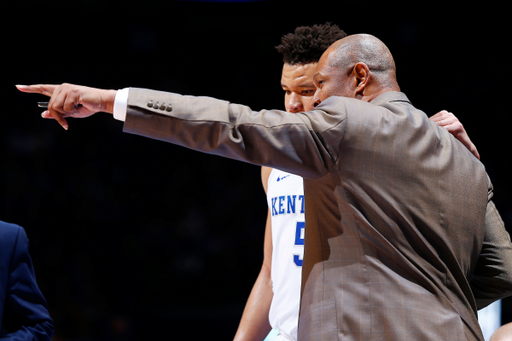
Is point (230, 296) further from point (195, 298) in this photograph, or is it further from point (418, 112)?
point (418, 112)

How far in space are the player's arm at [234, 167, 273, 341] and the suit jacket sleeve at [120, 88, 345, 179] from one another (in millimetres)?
1115

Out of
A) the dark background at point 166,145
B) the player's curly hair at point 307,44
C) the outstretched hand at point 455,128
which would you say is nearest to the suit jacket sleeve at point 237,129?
the outstretched hand at point 455,128

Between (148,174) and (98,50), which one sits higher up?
(98,50)

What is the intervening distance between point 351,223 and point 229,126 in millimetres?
399

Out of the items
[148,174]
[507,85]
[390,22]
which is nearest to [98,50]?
[148,174]

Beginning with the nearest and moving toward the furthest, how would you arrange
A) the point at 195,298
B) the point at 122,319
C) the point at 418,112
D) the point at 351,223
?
the point at 351,223, the point at 418,112, the point at 122,319, the point at 195,298

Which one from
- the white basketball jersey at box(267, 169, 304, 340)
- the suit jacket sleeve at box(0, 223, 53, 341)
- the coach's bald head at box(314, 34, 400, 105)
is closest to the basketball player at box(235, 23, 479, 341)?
the white basketball jersey at box(267, 169, 304, 340)

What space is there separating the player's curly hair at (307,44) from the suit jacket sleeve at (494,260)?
1.16 metres

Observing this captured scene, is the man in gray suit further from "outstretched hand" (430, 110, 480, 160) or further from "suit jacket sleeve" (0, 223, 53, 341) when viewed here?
"suit jacket sleeve" (0, 223, 53, 341)

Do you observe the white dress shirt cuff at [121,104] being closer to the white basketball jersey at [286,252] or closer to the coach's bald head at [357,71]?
the coach's bald head at [357,71]

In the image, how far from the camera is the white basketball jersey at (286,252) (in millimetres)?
2146

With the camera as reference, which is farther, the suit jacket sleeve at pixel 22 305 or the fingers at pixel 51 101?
the suit jacket sleeve at pixel 22 305

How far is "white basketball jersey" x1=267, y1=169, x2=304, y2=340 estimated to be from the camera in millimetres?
2146

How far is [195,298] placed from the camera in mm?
5957
